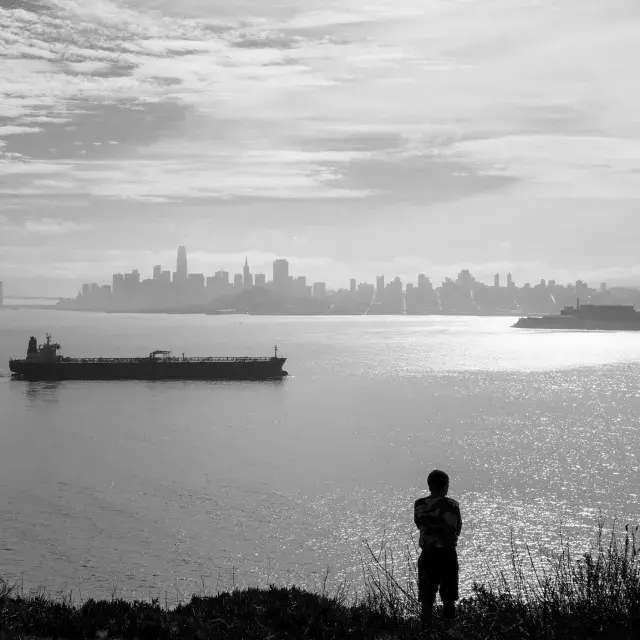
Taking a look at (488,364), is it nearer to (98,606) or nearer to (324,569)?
(324,569)

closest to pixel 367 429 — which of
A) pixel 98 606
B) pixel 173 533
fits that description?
pixel 173 533

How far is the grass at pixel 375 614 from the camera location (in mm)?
8469

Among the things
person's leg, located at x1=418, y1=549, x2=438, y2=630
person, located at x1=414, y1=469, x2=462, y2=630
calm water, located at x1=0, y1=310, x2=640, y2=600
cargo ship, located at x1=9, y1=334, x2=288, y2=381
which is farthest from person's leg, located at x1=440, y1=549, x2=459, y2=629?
cargo ship, located at x1=9, y1=334, x2=288, y2=381

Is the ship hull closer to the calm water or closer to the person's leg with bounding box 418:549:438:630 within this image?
the calm water

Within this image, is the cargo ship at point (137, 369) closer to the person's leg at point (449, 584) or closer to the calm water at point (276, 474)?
the calm water at point (276, 474)

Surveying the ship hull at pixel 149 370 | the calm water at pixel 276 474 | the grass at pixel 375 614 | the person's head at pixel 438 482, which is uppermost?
the person's head at pixel 438 482

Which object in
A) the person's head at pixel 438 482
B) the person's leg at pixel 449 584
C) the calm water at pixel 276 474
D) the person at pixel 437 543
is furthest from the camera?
the calm water at pixel 276 474

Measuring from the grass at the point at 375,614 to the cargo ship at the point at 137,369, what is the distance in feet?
256

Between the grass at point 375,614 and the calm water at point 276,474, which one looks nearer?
the grass at point 375,614

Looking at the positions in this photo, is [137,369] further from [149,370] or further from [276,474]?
[276,474]

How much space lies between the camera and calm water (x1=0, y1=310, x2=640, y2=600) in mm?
22344

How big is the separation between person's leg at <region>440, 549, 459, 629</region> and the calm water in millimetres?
10500

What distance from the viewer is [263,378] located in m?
90.6

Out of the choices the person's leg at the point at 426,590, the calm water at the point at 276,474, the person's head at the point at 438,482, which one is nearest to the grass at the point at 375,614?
the person's leg at the point at 426,590
